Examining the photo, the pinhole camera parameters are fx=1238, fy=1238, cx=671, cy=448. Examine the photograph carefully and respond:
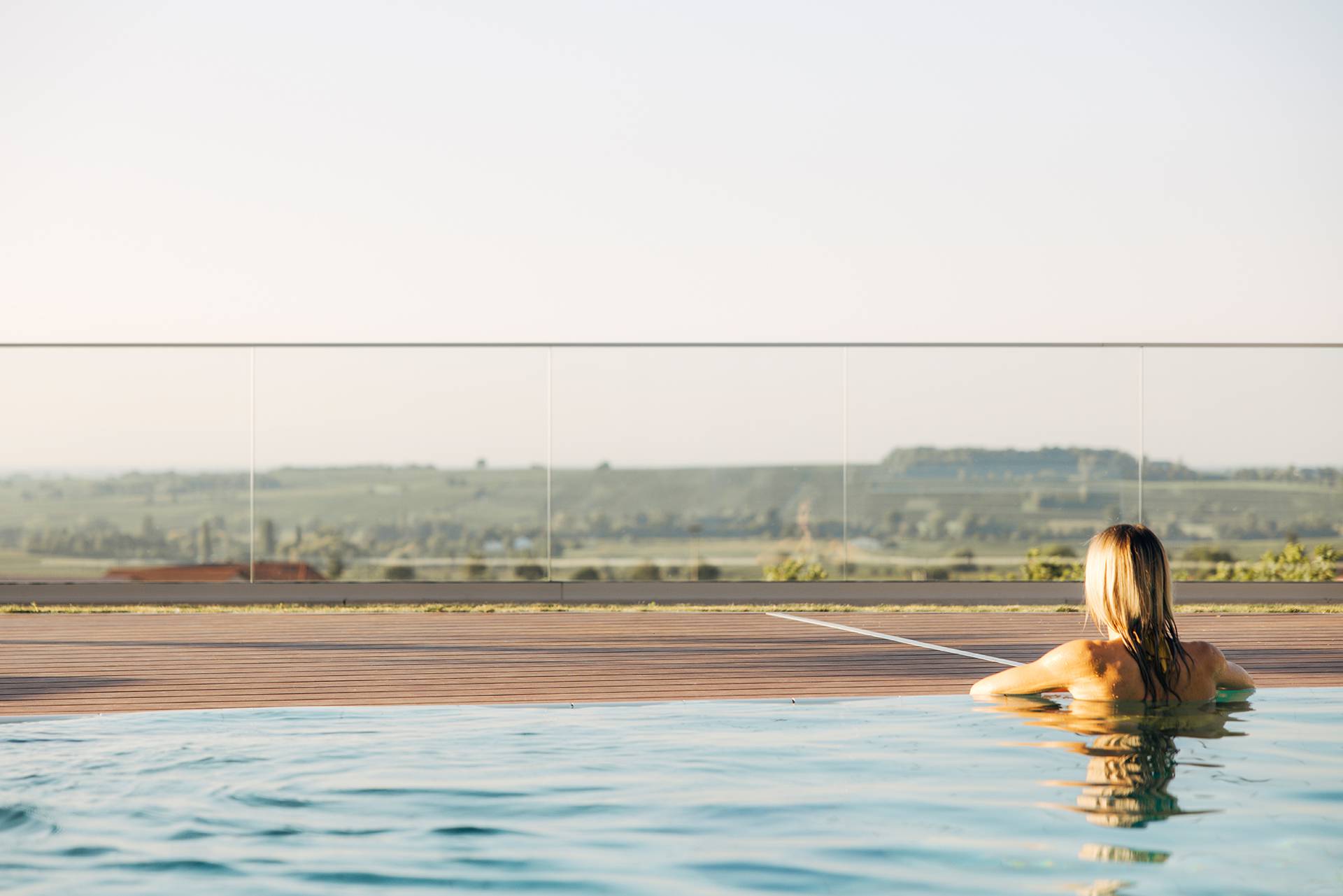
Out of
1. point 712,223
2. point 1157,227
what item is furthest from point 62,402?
point 1157,227

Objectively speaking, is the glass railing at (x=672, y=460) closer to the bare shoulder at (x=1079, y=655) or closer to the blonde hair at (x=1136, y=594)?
the bare shoulder at (x=1079, y=655)

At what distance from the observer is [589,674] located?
561cm

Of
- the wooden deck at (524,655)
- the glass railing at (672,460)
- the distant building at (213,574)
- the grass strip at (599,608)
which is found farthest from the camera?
the glass railing at (672,460)

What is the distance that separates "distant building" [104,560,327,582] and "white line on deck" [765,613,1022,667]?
3946 millimetres

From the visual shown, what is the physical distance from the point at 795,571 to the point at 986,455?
1856 mm

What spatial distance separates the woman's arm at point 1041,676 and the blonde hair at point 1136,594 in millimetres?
181

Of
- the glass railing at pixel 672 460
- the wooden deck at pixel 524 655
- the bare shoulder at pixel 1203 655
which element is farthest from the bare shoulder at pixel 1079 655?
the glass railing at pixel 672 460

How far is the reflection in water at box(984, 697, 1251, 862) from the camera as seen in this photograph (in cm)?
335

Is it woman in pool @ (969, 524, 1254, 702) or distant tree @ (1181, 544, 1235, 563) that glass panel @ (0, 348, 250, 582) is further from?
distant tree @ (1181, 544, 1235, 563)

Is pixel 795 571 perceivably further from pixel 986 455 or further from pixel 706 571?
pixel 986 455

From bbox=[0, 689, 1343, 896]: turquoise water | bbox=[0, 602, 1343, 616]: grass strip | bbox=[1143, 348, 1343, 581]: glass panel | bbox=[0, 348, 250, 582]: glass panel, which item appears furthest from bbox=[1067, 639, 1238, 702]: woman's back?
bbox=[0, 348, 250, 582]: glass panel

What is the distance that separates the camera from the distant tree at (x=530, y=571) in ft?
33.2

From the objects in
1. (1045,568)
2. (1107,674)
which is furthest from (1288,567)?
(1107,674)

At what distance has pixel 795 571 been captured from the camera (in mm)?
10172
